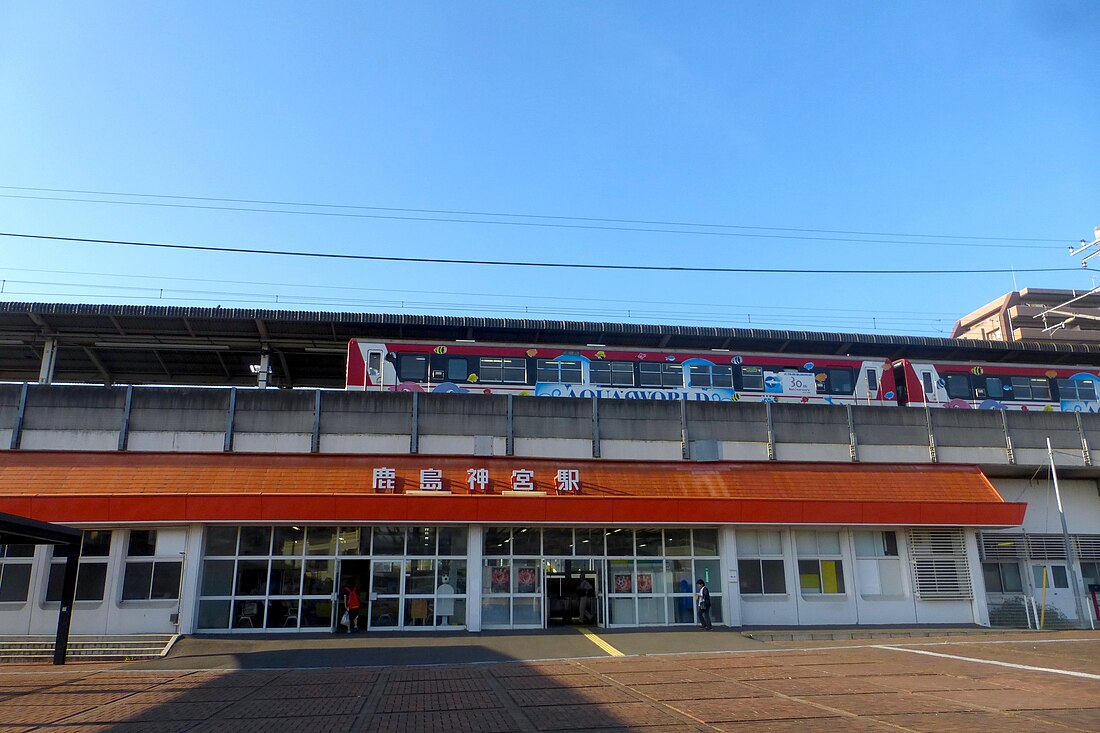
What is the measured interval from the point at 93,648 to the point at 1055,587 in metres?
30.4

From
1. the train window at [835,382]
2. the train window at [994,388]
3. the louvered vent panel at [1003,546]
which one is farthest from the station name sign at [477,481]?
the train window at [994,388]

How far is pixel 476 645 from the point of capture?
18953 mm

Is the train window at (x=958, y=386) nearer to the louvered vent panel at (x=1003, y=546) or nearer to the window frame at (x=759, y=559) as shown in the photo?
the louvered vent panel at (x=1003, y=546)

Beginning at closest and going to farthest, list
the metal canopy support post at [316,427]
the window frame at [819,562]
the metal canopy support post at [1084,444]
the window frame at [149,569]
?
the window frame at [149,569] < the metal canopy support post at [316,427] < the window frame at [819,562] < the metal canopy support post at [1084,444]

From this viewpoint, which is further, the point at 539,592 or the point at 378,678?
the point at 539,592

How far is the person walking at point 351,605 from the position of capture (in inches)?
814

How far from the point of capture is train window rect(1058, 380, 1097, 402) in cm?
3438

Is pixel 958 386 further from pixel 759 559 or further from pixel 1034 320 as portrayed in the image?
pixel 1034 320

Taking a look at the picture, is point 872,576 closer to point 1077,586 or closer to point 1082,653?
point 1082,653

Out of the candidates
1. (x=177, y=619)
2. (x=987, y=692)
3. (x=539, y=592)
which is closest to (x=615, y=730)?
(x=987, y=692)

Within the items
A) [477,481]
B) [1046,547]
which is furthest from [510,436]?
[1046,547]

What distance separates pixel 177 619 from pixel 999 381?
33779 mm

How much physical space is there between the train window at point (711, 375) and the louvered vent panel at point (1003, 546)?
10.8 m

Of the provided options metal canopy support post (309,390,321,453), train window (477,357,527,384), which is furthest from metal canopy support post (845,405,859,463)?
metal canopy support post (309,390,321,453)
